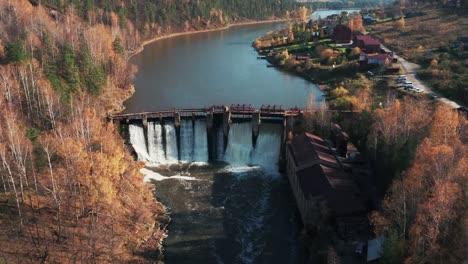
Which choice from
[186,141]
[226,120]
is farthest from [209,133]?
[186,141]

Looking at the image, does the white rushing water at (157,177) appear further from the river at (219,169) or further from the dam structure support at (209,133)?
the dam structure support at (209,133)

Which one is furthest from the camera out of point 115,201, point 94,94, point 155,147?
point 94,94

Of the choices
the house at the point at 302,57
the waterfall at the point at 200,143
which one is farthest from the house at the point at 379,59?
the waterfall at the point at 200,143

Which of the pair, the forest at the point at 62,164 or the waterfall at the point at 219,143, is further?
the waterfall at the point at 219,143

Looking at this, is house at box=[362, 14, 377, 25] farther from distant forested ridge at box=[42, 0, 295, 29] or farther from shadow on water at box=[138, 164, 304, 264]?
shadow on water at box=[138, 164, 304, 264]

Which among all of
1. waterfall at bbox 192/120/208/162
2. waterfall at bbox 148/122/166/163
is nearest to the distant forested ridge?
waterfall at bbox 148/122/166/163

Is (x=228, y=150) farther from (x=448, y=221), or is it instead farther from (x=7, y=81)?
(x=448, y=221)

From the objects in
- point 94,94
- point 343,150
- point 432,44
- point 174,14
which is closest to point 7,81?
point 94,94
